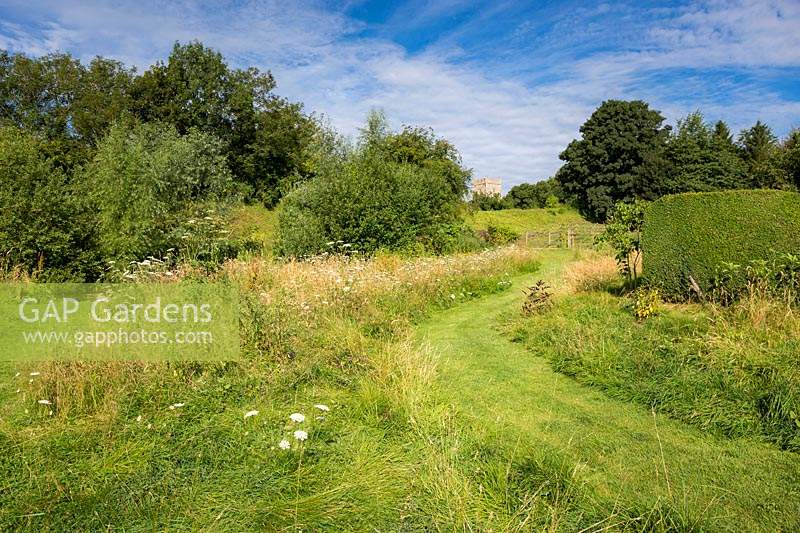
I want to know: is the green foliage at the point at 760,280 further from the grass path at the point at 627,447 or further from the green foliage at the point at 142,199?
the green foliage at the point at 142,199

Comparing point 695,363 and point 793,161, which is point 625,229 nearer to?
point 695,363

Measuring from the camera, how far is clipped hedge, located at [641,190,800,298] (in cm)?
586

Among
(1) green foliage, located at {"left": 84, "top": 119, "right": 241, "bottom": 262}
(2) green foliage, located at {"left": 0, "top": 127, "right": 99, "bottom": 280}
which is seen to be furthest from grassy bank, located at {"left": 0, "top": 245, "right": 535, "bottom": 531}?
(1) green foliage, located at {"left": 84, "top": 119, "right": 241, "bottom": 262}

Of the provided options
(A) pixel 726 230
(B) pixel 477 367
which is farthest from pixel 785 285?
(B) pixel 477 367

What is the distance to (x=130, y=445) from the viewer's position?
10.2 ft

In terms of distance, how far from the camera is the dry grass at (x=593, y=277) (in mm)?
8352

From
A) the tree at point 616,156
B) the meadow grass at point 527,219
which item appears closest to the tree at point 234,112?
the meadow grass at point 527,219

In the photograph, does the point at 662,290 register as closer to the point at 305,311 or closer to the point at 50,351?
the point at 305,311

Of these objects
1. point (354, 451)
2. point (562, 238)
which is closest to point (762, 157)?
point (562, 238)

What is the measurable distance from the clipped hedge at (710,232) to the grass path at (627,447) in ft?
8.90

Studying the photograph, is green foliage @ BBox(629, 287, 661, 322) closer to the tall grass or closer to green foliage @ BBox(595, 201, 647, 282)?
the tall grass

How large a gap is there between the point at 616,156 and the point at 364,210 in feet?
104

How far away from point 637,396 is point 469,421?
5.32 feet

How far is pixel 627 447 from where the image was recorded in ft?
10.9
